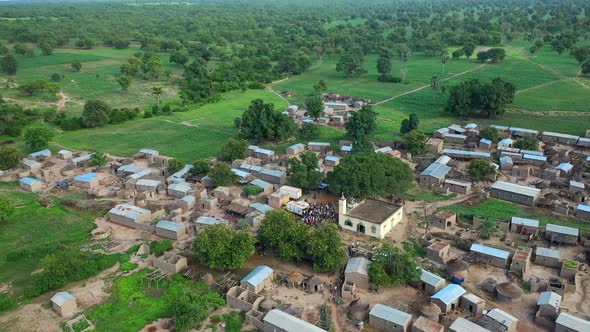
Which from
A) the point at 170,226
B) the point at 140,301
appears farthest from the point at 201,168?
the point at 140,301

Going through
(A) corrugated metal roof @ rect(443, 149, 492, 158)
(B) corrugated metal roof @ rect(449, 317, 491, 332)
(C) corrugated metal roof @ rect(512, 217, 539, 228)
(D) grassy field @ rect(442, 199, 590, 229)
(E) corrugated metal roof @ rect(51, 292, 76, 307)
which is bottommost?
(E) corrugated metal roof @ rect(51, 292, 76, 307)

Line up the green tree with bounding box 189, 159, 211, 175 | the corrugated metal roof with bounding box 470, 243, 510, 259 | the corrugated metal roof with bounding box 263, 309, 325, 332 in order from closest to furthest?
the corrugated metal roof with bounding box 263, 309, 325, 332 < the corrugated metal roof with bounding box 470, 243, 510, 259 < the green tree with bounding box 189, 159, 211, 175

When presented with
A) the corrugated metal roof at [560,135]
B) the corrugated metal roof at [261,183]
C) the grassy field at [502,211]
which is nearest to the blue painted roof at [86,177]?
the corrugated metal roof at [261,183]

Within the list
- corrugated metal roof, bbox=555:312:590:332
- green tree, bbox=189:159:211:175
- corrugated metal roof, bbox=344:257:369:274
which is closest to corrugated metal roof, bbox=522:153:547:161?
corrugated metal roof, bbox=555:312:590:332

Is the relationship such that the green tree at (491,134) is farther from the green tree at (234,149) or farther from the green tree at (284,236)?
the green tree at (284,236)

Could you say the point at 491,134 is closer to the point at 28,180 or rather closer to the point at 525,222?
the point at 525,222

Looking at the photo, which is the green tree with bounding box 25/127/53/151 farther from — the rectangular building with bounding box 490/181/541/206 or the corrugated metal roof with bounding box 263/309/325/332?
the rectangular building with bounding box 490/181/541/206

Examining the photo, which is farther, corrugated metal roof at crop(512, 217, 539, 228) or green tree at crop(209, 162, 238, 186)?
green tree at crop(209, 162, 238, 186)
